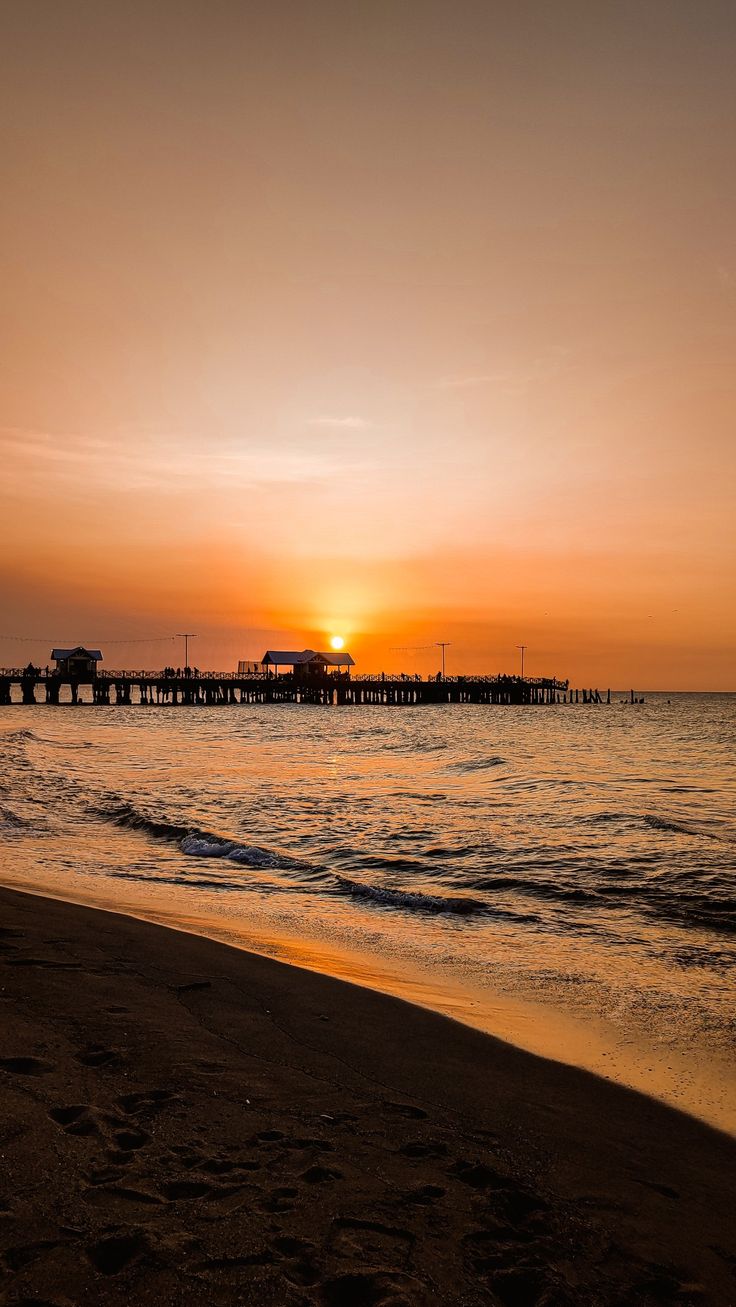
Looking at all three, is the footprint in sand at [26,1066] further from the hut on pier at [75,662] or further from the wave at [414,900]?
the hut on pier at [75,662]

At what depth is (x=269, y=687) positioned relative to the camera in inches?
4555

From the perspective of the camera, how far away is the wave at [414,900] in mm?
10758

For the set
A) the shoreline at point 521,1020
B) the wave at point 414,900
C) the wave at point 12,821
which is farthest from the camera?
the wave at point 12,821

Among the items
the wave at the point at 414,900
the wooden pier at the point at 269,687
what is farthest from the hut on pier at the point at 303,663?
the wave at the point at 414,900

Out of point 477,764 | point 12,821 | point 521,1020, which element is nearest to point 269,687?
point 477,764

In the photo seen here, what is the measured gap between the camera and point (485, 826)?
17156 millimetres

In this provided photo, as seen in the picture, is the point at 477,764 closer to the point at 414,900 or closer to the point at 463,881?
the point at 463,881

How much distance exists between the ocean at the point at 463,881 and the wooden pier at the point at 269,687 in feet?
247

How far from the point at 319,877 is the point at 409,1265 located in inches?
376

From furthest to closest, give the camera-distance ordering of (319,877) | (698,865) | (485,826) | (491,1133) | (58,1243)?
(485,826), (698,865), (319,877), (491,1133), (58,1243)

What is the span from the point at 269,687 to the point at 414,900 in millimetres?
105746

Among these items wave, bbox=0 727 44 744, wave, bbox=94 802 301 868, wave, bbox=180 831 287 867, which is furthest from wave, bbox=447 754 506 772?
wave, bbox=0 727 44 744

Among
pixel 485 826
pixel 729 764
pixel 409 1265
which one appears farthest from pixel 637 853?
pixel 729 764

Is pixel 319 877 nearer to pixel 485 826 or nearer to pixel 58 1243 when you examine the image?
pixel 485 826
